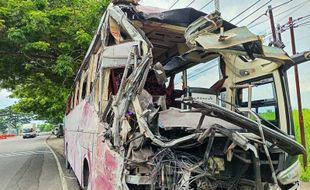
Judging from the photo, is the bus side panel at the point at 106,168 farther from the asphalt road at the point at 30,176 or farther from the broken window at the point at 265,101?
the asphalt road at the point at 30,176

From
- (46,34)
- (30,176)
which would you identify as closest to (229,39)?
(30,176)

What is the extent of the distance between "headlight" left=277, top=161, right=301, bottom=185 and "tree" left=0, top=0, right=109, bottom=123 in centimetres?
928

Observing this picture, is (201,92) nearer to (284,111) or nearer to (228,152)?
(284,111)

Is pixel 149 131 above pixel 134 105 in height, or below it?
below

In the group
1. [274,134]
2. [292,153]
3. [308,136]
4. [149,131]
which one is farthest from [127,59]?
[308,136]

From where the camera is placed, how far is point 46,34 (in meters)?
12.2

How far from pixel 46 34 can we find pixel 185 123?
952 cm

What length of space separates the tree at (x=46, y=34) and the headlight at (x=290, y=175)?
9284 millimetres

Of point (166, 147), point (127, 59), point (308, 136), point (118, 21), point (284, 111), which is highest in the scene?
point (118, 21)

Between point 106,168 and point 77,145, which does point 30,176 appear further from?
point 106,168

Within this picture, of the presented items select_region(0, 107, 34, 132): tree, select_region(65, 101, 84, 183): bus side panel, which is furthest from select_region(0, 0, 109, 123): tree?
select_region(0, 107, 34, 132): tree

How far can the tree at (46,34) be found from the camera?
11.5m

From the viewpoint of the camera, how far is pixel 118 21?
166 inches

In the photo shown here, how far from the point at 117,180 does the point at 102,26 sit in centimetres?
223
